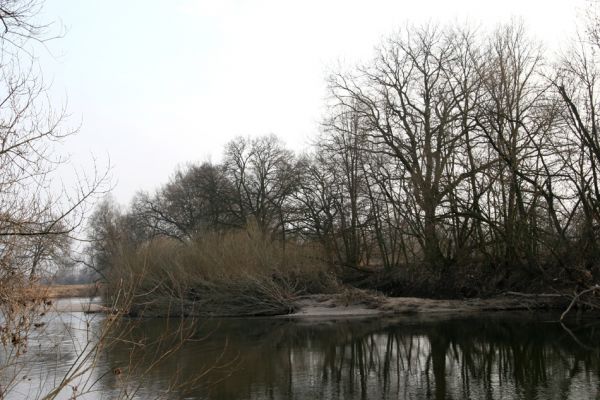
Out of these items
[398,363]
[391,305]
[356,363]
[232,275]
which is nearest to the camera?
[398,363]

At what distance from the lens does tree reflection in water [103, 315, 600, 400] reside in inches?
435

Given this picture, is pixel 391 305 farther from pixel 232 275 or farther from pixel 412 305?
pixel 232 275

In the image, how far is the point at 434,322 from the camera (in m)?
22.6

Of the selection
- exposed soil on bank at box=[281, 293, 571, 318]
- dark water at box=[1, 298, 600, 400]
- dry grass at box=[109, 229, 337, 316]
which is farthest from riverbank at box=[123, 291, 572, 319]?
dark water at box=[1, 298, 600, 400]

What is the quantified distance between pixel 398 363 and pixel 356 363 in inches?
39.9

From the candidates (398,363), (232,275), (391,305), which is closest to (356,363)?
(398,363)

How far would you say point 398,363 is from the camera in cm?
1421

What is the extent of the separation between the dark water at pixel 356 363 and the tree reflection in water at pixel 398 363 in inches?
1.0

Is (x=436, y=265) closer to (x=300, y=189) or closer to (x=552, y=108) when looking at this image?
(x=552, y=108)

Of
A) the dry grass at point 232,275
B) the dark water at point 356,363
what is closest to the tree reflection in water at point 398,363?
the dark water at point 356,363

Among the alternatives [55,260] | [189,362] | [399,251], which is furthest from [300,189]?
[55,260]

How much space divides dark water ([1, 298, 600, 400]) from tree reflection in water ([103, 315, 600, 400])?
24 mm

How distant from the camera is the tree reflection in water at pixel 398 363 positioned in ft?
36.2

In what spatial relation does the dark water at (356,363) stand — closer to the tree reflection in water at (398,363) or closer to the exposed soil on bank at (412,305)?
the tree reflection in water at (398,363)
